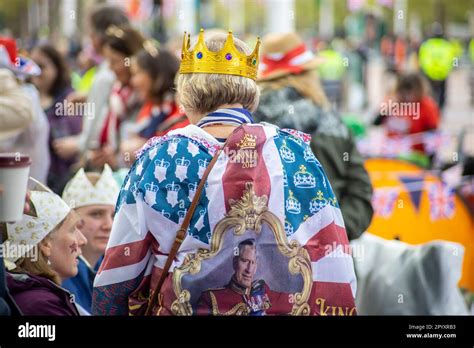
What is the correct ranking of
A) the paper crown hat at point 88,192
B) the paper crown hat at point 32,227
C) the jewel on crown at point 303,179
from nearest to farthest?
the jewel on crown at point 303,179 → the paper crown hat at point 32,227 → the paper crown hat at point 88,192

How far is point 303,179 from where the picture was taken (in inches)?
144

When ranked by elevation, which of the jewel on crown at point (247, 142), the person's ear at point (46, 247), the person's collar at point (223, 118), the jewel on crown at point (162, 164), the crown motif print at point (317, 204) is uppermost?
the person's collar at point (223, 118)

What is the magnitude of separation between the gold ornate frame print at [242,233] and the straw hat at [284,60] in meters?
1.90

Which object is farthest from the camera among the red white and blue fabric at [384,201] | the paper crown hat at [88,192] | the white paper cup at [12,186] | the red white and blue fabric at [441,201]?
the red white and blue fabric at [441,201]

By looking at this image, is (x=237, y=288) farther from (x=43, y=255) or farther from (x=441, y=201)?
(x=441, y=201)

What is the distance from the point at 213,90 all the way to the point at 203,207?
0.42 meters

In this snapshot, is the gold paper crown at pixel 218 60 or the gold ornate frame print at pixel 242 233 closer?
the gold ornate frame print at pixel 242 233

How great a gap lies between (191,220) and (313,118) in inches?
73.5

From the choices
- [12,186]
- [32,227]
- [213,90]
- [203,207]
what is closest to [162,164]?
[203,207]

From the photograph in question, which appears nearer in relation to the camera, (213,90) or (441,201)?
(213,90)

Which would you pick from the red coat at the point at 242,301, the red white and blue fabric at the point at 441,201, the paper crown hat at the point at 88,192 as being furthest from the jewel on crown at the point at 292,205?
the red white and blue fabric at the point at 441,201

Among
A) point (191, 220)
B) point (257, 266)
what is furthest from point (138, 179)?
point (257, 266)

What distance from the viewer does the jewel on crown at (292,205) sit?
3635 mm

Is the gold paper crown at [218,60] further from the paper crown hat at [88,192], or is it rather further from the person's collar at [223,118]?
the paper crown hat at [88,192]
